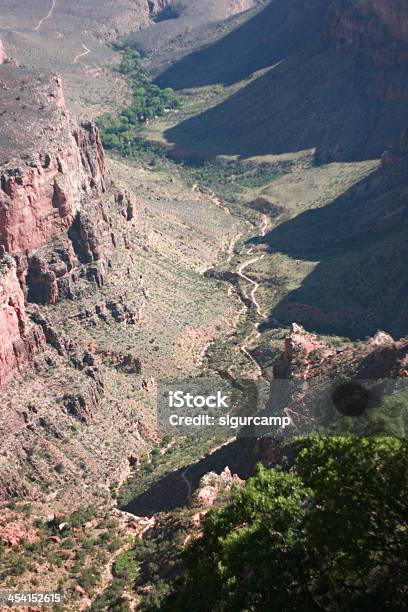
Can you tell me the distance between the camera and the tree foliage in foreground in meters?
32.0

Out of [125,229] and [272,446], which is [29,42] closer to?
[125,229]

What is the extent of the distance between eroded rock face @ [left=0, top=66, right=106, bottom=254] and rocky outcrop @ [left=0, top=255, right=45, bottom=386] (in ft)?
27.6

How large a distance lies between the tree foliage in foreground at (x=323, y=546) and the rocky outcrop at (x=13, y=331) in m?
28.4

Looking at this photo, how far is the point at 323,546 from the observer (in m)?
32.6

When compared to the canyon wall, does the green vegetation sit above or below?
below

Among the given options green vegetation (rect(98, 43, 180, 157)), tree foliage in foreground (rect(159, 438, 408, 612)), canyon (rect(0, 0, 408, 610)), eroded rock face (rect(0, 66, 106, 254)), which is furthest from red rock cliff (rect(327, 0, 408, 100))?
tree foliage in foreground (rect(159, 438, 408, 612))

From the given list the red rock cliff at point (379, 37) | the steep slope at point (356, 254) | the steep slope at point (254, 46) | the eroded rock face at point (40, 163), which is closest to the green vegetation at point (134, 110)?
the steep slope at point (254, 46)

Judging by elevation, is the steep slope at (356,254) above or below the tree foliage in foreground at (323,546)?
below

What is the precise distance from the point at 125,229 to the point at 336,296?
20015 millimetres

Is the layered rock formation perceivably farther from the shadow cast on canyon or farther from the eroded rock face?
the shadow cast on canyon

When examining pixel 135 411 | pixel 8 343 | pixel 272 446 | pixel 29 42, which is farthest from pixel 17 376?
pixel 29 42

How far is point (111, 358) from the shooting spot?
75.4 metres

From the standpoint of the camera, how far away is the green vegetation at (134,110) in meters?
151

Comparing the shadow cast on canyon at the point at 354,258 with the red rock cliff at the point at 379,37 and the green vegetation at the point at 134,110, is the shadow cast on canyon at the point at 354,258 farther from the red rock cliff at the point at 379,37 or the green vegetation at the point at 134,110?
the green vegetation at the point at 134,110
